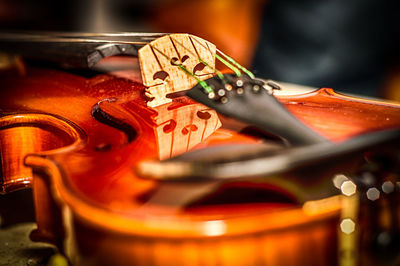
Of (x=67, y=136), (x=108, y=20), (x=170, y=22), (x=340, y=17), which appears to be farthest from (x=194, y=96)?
(x=108, y=20)

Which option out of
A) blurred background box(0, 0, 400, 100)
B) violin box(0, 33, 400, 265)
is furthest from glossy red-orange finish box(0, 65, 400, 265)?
blurred background box(0, 0, 400, 100)

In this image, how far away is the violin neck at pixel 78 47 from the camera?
108 cm

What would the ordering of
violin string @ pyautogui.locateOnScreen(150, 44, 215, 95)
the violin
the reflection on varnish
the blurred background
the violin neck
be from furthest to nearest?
1. the blurred background
2. the violin neck
3. violin string @ pyautogui.locateOnScreen(150, 44, 215, 95)
4. the reflection on varnish
5. the violin

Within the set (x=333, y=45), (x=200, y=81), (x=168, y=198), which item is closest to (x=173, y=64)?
(x=200, y=81)

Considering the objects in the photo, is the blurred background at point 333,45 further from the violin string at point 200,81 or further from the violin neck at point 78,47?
the violin string at point 200,81

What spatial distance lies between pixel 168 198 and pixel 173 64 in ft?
1.30

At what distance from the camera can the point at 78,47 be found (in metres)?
1.18

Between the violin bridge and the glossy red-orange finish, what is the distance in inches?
1.6

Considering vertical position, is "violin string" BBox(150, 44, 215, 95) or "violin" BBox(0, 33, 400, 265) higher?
"violin string" BBox(150, 44, 215, 95)

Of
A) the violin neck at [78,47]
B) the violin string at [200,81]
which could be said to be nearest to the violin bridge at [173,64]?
the violin string at [200,81]

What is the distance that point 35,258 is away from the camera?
94cm

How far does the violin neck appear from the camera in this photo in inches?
42.6

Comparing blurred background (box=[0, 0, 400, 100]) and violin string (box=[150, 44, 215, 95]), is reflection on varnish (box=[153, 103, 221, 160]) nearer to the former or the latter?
violin string (box=[150, 44, 215, 95])

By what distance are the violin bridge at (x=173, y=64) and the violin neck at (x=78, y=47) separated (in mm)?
239
